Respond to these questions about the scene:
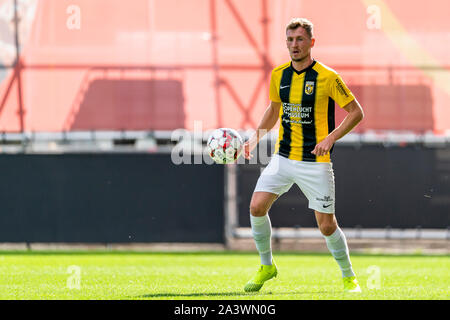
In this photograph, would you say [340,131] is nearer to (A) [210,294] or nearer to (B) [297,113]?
(B) [297,113]

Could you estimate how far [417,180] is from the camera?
14664 millimetres

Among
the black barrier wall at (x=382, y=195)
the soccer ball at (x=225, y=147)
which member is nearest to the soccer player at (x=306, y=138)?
the soccer ball at (x=225, y=147)

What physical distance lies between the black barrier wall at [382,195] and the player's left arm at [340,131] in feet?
23.1

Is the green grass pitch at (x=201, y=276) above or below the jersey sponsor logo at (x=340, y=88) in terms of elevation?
below

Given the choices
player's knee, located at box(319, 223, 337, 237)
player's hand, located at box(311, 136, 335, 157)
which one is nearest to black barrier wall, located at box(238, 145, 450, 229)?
player's knee, located at box(319, 223, 337, 237)

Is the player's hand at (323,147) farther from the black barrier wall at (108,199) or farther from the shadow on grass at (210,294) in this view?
the black barrier wall at (108,199)

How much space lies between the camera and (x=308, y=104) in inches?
303

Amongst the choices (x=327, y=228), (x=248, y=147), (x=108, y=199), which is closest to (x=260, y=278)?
(x=327, y=228)

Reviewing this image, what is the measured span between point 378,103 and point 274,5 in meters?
2.39

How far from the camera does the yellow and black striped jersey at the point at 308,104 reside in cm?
764

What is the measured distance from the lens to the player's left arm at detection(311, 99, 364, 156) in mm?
7367
